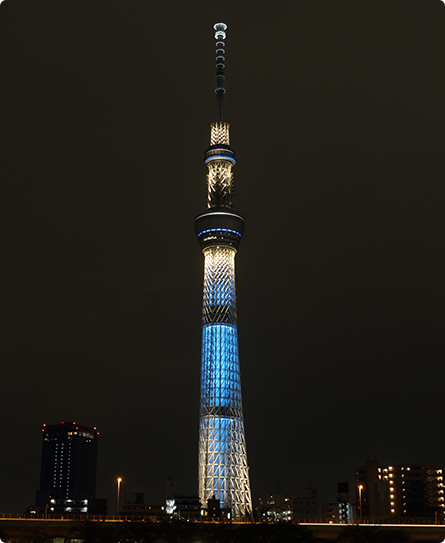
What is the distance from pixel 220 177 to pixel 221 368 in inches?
1545

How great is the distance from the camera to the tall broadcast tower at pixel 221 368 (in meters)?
134

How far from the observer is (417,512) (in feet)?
563

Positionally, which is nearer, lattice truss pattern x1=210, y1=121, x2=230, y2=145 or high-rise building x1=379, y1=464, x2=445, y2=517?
lattice truss pattern x1=210, y1=121, x2=230, y2=145

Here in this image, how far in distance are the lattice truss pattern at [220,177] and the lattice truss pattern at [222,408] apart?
16.6 m

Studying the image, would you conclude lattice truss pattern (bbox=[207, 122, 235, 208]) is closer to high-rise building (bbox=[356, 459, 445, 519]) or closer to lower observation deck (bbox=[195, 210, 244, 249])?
lower observation deck (bbox=[195, 210, 244, 249])

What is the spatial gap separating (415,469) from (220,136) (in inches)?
3620

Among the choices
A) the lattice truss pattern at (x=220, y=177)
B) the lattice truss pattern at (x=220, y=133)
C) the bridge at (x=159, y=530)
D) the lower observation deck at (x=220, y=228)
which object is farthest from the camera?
the lattice truss pattern at (x=220, y=133)

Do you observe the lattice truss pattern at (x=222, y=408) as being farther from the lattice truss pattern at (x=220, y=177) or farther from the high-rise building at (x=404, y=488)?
the high-rise building at (x=404, y=488)

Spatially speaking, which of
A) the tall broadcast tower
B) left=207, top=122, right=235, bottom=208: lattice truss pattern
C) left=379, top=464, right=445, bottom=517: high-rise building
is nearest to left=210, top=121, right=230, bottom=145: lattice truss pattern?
left=207, top=122, right=235, bottom=208: lattice truss pattern

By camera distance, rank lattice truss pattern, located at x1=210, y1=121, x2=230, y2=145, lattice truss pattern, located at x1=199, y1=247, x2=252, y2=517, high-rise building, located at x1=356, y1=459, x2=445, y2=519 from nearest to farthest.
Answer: lattice truss pattern, located at x1=199, y1=247, x2=252, y2=517
lattice truss pattern, located at x1=210, y1=121, x2=230, y2=145
high-rise building, located at x1=356, y1=459, x2=445, y2=519

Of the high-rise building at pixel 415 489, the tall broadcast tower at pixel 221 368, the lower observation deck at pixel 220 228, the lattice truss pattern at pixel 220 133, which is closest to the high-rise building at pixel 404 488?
the high-rise building at pixel 415 489

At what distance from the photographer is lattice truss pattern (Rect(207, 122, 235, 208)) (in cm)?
15025

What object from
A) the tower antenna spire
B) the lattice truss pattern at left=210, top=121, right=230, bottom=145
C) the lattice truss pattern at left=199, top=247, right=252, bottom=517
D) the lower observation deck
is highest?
the tower antenna spire

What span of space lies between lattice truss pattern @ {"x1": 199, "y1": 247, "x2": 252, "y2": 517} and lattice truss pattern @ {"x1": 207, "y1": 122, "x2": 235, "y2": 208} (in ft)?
54.5
